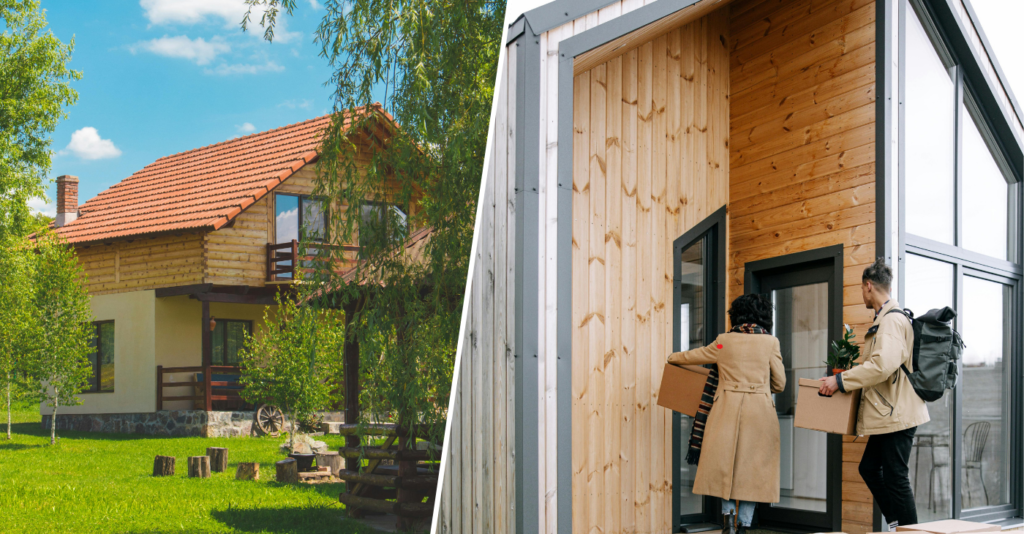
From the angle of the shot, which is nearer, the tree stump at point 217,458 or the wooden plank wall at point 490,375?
the wooden plank wall at point 490,375

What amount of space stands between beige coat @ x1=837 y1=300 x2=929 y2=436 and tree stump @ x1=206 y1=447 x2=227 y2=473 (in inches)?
137

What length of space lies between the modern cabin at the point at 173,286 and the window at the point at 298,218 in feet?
0.35

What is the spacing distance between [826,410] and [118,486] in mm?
3961

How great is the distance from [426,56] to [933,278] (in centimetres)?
383

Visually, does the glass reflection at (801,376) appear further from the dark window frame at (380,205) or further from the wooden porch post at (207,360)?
the wooden porch post at (207,360)

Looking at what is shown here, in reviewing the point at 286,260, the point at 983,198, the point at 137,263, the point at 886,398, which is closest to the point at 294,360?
the point at 286,260

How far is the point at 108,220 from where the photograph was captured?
4.71m

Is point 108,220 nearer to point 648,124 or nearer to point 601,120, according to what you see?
point 601,120

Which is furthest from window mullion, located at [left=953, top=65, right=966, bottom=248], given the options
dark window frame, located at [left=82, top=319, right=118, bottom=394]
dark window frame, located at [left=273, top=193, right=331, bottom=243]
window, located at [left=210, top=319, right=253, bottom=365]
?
dark window frame, located at [left=82, top=319, right=118, bottom=394]

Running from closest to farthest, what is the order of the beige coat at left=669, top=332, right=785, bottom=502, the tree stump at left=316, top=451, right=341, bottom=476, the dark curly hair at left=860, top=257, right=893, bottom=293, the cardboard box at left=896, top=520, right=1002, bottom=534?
the cardboard box at left=896, top=520, right=1002, bottom=534 → the dark curly hair at left=860, top=257, right=893, bottom=293 → the beige coat at left=669, top=332, right=785, bottom=502 → the tree stump at left=316, top=451, right=341, bottom=476

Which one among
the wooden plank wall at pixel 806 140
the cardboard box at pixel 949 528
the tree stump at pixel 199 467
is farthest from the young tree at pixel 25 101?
the cardboard box at pixel 949 528

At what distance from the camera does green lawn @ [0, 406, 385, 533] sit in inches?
177

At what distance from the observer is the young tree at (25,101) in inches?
190

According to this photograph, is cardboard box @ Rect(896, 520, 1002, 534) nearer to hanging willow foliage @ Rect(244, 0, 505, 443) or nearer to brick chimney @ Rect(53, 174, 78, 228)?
hanging willow foliage @ Rect(244, 0, 505, 443)
